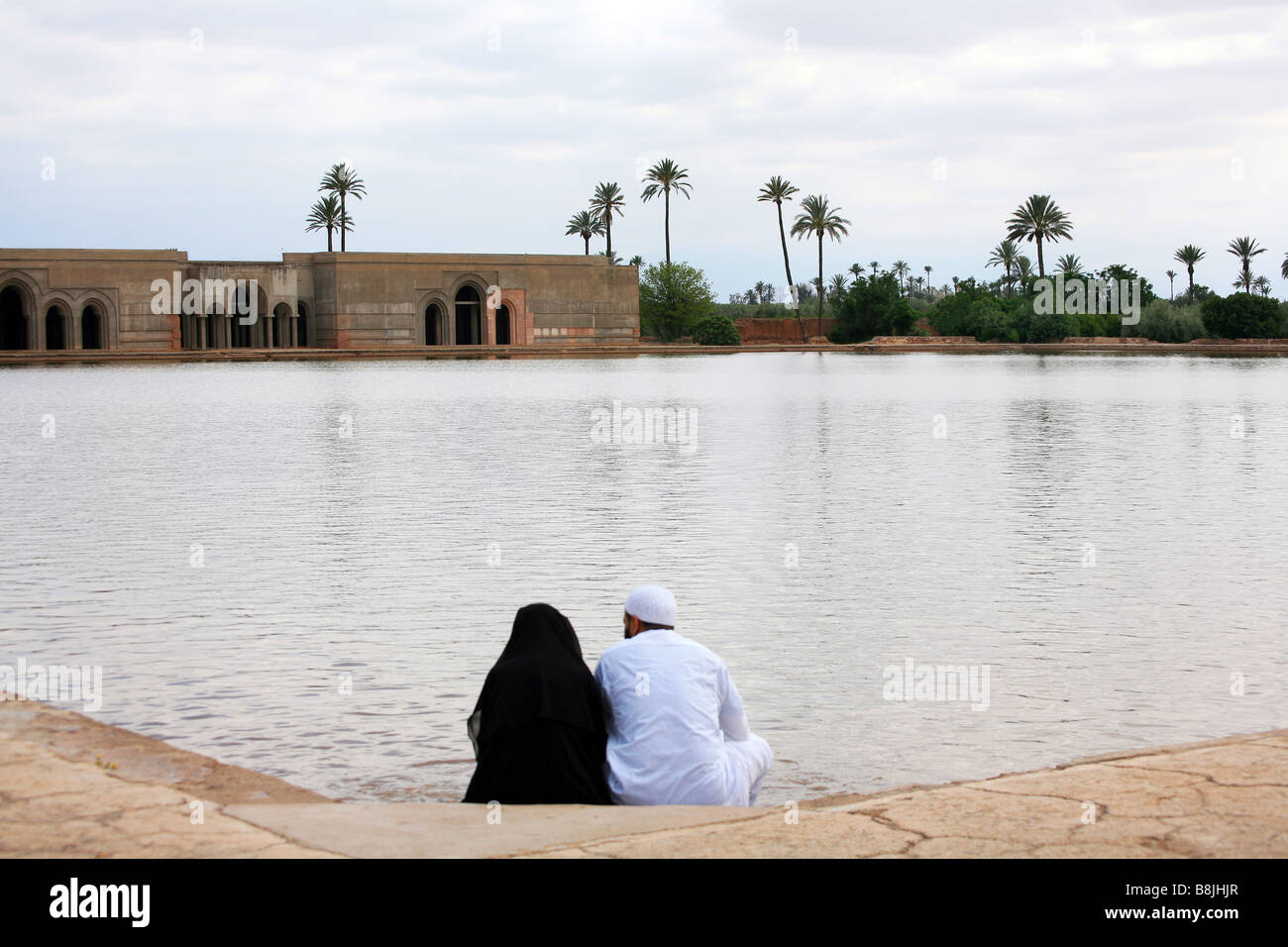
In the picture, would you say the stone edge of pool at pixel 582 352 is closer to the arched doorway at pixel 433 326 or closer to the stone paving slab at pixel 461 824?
the arched doorway at pixel 433 326

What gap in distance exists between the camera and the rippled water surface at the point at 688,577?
6.46 metres

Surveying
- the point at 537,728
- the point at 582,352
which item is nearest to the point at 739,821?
the point at 537,728

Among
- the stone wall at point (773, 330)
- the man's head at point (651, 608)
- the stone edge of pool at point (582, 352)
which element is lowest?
the man's head at point (651, 608)

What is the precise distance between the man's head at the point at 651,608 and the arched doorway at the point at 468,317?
208 feet

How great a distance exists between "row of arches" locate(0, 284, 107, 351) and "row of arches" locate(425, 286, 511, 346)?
14.6m

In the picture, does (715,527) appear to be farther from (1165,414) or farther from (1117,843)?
(1165,414)

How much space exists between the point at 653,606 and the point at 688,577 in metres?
5.19

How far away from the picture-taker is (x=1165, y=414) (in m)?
26.6

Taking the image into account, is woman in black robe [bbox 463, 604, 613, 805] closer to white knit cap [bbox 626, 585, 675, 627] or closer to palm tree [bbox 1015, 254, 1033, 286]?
white knit cap [bbox 626, 585, 675, 627]

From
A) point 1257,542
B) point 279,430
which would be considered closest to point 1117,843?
point 1257,542

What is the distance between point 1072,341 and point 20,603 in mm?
71208

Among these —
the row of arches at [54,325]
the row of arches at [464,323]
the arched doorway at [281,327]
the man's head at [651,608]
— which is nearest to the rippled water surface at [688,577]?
the man's head at [651,608]

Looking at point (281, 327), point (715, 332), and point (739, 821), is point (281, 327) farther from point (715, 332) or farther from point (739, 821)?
point (739, 821)

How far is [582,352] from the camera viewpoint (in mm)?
66375
